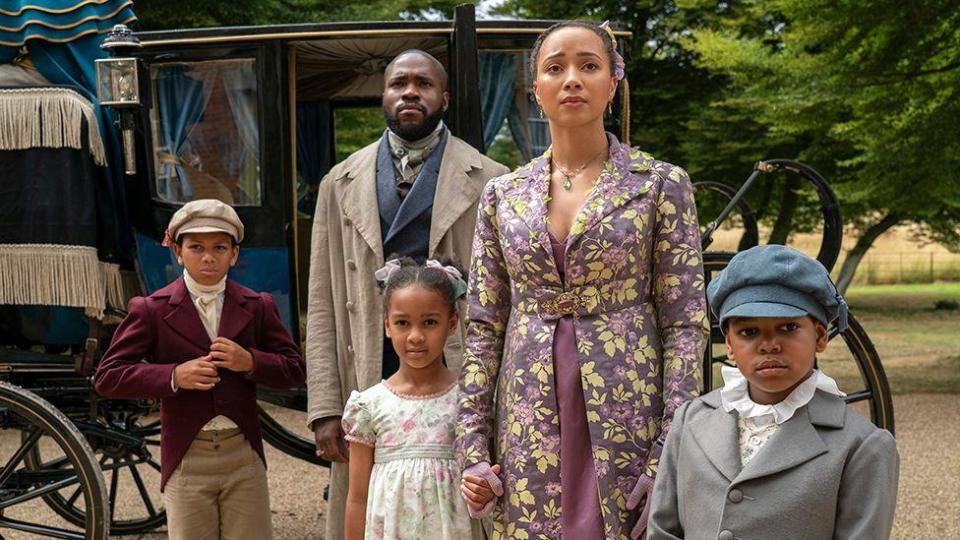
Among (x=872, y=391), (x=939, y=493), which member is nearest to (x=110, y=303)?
(x=872, y=391)

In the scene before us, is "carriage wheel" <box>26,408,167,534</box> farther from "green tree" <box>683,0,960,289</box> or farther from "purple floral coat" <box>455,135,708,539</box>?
"green tree" <box>683,0,960,289</box>

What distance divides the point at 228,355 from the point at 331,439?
0.45 metres

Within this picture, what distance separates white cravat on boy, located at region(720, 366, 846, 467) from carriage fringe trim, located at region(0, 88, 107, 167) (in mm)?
2921

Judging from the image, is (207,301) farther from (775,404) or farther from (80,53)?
(775,404)

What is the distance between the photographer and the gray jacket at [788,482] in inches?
78.2

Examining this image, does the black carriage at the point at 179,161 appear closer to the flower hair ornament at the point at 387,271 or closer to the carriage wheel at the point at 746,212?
the carriage wheel at the point at 746,212

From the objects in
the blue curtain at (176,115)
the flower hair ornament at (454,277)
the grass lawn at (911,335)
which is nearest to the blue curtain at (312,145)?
the blue curtain at (176,115)

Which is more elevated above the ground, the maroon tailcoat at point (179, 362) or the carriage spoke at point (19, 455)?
the maroon tailcoat at point (179, 362)

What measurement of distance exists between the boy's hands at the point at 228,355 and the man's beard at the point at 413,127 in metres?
0.83

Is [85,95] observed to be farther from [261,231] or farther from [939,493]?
[939,493]

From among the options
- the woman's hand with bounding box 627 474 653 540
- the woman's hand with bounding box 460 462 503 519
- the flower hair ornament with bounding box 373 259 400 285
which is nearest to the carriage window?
the flower hair ornament with bounding box 373 259 400 285

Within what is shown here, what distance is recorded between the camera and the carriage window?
439 centimetres

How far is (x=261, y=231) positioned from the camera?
436 centimetres

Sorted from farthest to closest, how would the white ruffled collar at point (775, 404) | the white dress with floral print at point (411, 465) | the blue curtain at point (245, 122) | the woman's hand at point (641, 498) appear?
1. the blue curtain at point (245, 122)
2. the white dress with floral print at point (411, 465)
3. the woman's hand at point (641, 498)
4. the white ruffled collar at point (775, 404)
